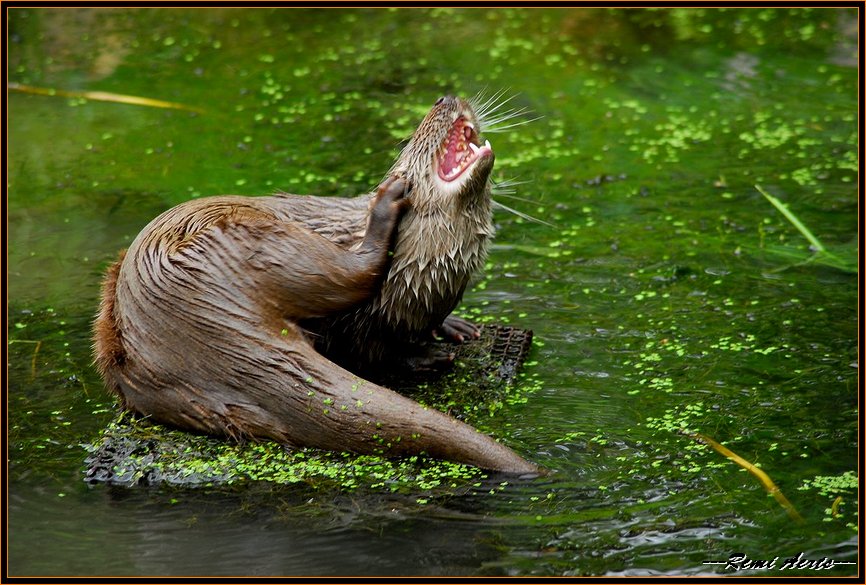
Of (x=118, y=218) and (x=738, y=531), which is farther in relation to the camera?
(x=118, y=218)

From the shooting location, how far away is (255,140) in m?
6.20

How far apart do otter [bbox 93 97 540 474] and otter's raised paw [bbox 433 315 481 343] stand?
0.33 metres

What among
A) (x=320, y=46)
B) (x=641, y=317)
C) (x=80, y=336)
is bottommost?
(x=80, y=336)

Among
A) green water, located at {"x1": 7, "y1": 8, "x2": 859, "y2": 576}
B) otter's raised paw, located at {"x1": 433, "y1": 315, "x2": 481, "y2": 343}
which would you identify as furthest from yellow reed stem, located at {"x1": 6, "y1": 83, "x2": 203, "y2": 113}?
otter's raised paw, located at {"x1": 433, "y1": 315, "x2": 481, "y2": 343}

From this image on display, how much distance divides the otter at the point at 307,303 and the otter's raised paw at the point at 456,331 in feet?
1.07

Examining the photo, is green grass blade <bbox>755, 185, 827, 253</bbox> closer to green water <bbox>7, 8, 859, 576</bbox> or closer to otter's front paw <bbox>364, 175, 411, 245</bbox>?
green water <bbox>7, 8, 859, 576</bbox>

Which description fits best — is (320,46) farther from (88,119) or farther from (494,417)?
(494,417)

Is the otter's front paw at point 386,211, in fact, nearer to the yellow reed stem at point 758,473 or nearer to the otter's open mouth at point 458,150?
the otter's open mouth at point 458,150

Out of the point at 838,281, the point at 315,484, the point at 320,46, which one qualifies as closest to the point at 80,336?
the point at 315,484

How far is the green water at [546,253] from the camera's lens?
9.84 ft

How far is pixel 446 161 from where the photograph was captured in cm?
376

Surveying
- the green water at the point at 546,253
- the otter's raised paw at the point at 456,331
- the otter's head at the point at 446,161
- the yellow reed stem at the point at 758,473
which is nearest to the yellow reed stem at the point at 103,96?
the green water at the point at 546,253

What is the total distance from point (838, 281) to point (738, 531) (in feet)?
6.38

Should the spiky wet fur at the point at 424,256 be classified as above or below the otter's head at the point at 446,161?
below
